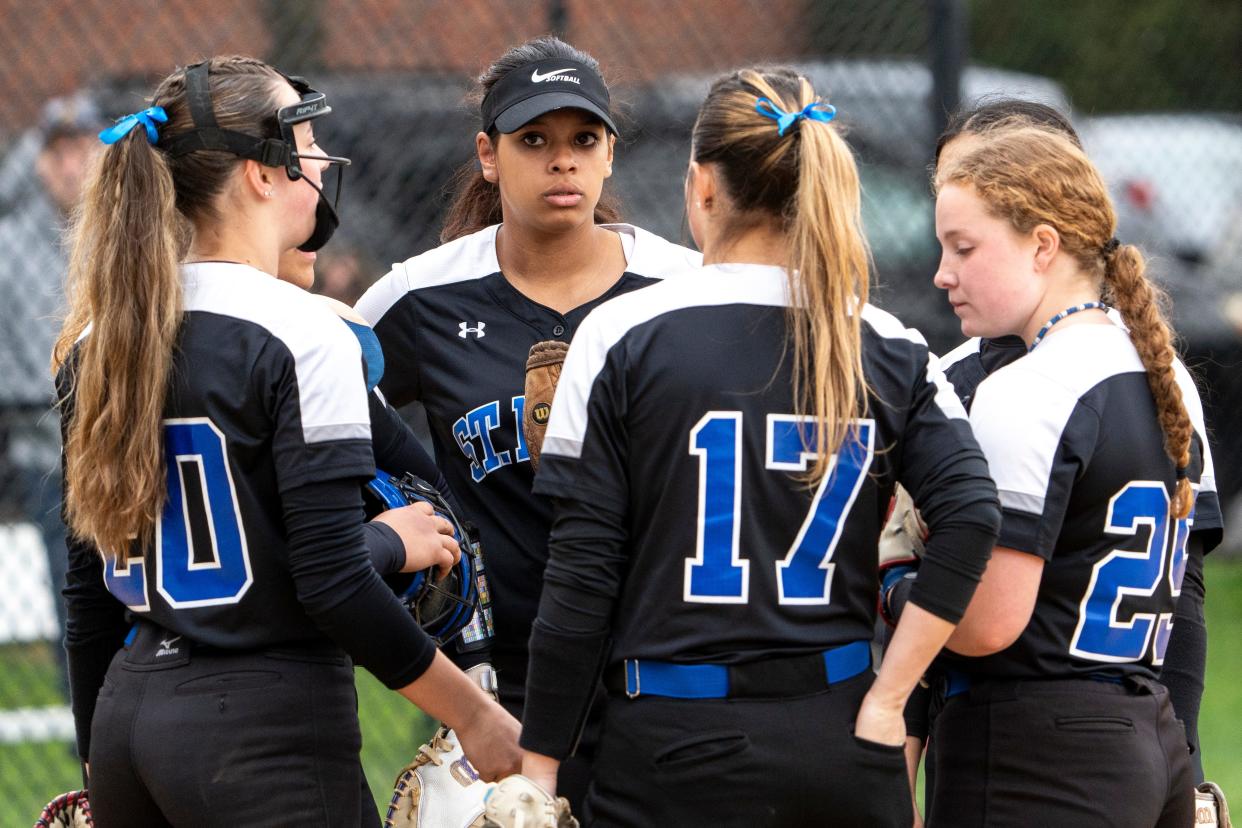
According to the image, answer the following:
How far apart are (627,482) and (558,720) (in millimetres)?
372

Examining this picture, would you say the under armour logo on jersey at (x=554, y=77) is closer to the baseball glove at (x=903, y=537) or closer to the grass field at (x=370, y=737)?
the baseball glove at (x=903, y=537)

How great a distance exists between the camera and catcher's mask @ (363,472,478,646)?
2615mm

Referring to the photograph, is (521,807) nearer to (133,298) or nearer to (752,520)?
(752,520)

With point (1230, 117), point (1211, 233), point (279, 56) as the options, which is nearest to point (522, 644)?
point (279, 56)

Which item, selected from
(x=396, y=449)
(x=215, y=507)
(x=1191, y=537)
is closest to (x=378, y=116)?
(x=396, y=449)

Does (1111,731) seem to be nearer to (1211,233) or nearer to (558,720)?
(558,720)

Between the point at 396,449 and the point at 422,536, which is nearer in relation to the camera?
the point at 422,536

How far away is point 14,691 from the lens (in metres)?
5.69

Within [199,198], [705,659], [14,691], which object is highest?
[199,198]

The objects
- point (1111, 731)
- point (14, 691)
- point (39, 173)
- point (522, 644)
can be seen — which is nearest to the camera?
point (1111, 731)

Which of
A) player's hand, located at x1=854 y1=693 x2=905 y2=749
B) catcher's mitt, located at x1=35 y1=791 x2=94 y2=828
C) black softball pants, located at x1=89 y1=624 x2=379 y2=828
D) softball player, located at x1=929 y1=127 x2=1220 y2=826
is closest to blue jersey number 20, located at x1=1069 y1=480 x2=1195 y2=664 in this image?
softball player, located at x1=929 y1=127 x2=1220 y2=826

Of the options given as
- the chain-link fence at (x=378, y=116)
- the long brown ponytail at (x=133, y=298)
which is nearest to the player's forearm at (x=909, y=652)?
the long brown ponytail at (x=133, y=298)

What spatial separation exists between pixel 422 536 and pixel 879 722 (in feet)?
2.79

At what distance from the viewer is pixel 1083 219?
96.9 inches
